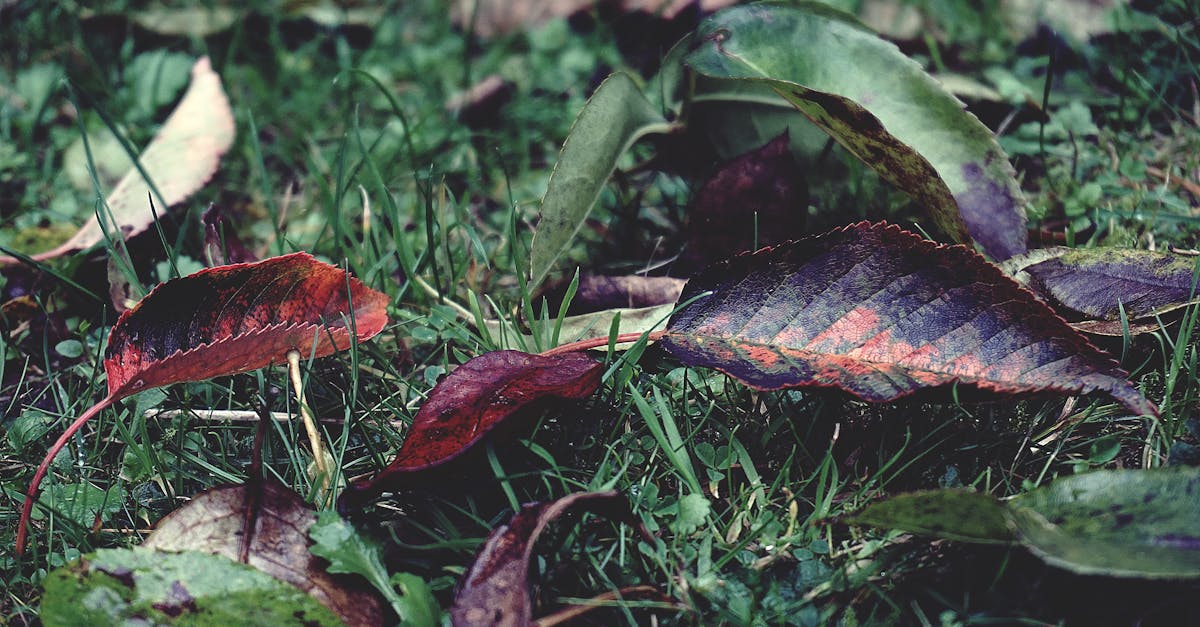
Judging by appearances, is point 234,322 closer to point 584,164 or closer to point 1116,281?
point 584,164

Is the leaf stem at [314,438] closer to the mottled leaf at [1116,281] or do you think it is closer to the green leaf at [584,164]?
the green leaf at [584,164]

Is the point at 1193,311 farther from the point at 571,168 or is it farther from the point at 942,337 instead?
the point at 571,168

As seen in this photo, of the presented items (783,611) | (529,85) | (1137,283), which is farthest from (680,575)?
(529,85)

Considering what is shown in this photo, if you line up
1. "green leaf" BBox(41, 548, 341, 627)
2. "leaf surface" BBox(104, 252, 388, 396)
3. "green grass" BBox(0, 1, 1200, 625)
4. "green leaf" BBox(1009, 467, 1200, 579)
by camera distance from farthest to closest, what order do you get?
"leaf surface" BBox(104, 252, 388, 396)
"green grass" BBox(0, 1, 1200, 625)
"green leaf" BBox(41, 548, 341, 627)
"green leaf" BBox(1009, 467, 1200, 579)

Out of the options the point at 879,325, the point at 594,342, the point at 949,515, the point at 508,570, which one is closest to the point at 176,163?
the point at 594,342

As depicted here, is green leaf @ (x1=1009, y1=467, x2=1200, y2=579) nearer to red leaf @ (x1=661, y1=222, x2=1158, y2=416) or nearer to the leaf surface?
red leaf @ (x1=661, y1=222, x2=1158, y2=416)

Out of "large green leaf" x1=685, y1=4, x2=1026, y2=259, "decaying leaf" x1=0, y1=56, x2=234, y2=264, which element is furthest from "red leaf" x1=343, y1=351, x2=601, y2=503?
"decaying leaf" x1=0, y1=56, x2=234, y2=264
